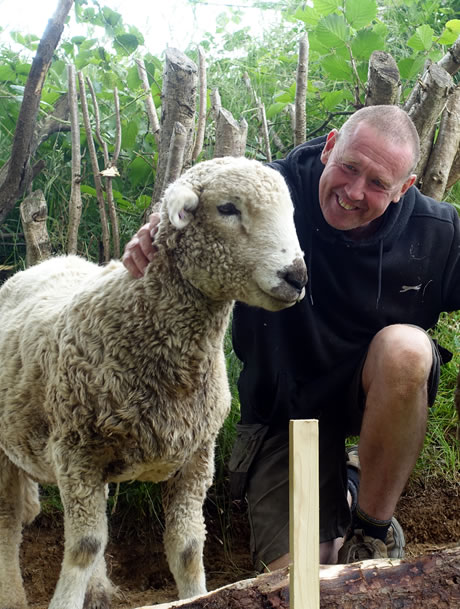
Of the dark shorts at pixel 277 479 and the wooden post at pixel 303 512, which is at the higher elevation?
the wooden post at pixel 303 512

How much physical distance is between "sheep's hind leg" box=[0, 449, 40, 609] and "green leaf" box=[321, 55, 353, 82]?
9.73 ft

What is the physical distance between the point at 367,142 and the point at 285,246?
87 centimetres

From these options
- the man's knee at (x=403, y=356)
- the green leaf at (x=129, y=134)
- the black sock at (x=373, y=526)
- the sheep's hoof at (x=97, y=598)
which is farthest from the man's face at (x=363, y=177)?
the green leaf at (x=129, y=134)

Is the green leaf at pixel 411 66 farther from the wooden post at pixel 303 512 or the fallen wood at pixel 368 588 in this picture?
the wooden post at pixel 303 512

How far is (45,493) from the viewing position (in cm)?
402

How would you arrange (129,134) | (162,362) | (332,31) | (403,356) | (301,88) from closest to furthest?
(162,362), (403,356), (301,88), (332,31), (129,134)

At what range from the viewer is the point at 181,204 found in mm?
2320

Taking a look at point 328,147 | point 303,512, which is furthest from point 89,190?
point 303,512

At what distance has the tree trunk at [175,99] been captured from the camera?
362 centimetres

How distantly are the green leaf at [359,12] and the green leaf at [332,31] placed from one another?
5cm

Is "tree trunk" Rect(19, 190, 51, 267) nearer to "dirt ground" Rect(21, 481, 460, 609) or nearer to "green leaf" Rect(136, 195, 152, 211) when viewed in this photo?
"green leaf" Rect(136, 195, 152, 211)

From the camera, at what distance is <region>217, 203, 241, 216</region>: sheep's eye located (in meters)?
2.36

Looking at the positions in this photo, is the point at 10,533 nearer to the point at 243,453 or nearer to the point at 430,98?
the point at 243,453

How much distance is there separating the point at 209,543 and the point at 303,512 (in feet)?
7.82
